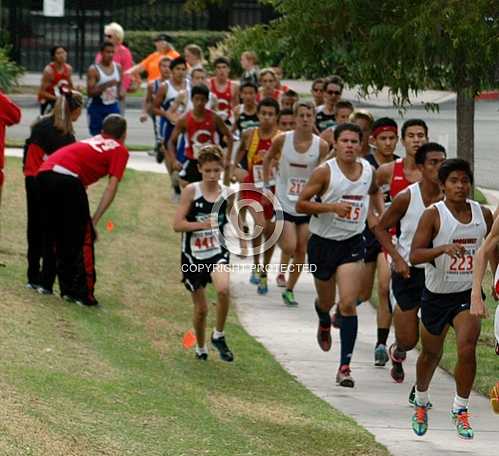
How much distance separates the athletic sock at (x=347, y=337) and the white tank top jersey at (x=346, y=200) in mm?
630

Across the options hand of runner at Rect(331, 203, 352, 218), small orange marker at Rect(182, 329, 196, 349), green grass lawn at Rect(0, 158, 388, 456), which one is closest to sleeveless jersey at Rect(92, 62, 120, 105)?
green grass lawn at Rect(0, 158, 388, 456)

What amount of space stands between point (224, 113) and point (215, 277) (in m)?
8.54

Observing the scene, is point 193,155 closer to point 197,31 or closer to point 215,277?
point 215,277

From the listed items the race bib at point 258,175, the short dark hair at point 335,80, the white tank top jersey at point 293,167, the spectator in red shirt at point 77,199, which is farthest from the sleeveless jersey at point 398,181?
the short dark hair at point 335,80

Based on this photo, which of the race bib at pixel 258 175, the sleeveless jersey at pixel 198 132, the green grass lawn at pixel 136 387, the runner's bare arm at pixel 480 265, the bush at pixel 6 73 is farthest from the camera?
the bush at pixel 6 73

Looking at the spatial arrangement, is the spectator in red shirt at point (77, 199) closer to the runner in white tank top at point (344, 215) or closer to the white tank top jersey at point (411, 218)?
the runner in white tank top at point (344, 215)

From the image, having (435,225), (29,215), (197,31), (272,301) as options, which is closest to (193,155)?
(272,301)

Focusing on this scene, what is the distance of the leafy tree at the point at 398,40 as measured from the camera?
462 inches

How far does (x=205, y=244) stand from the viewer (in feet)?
38.8

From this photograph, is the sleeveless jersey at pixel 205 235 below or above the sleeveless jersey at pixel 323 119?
below

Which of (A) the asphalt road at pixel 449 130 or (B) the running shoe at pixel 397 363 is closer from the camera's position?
(B) the running shoe at pixel 397 363

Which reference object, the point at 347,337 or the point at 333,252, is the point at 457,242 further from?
the point at 333,252

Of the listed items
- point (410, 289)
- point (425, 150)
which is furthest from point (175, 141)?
point (410, 289)

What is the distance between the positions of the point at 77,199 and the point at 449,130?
15118 mm
